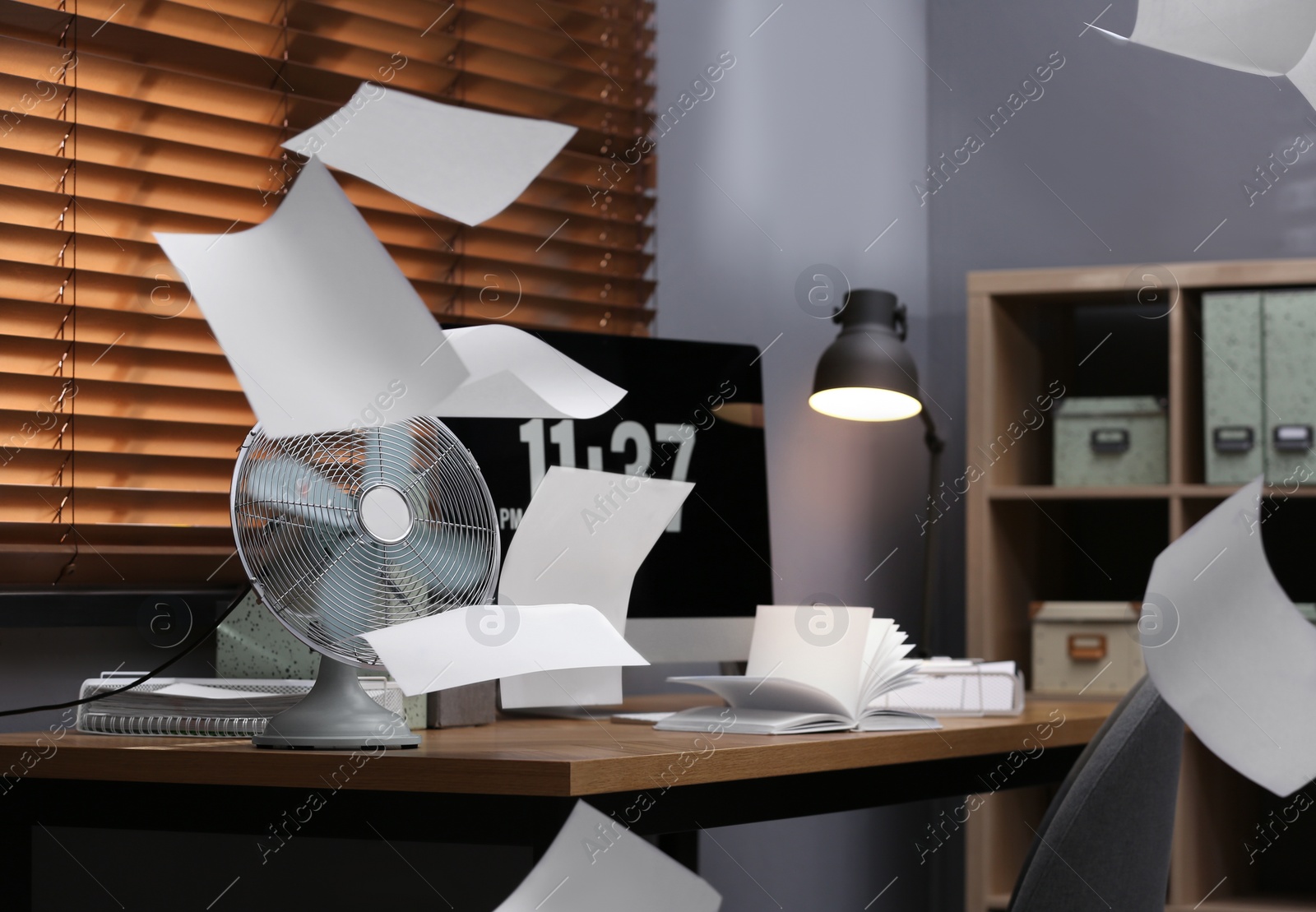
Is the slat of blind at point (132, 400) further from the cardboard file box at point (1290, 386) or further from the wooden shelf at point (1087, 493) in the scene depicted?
the cardboard file box at point (1290, 386)

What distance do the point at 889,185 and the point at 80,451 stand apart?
1.85m

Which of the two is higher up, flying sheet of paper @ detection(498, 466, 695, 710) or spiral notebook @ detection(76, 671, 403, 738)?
flying sheet of paper @ detection(498, 466, 695, 710)

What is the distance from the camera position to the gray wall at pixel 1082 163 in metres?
2.62

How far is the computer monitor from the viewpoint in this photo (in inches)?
63.4

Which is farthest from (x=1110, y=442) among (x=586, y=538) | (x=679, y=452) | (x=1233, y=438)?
(x=586, y=538)

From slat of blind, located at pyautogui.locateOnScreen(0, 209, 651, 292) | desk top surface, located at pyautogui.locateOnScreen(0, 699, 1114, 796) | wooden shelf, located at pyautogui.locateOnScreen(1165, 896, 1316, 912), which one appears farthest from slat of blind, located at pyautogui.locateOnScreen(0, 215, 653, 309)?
wooden shelf, located at pyautogui.locateOnScreen(1165, 896, 1316, 912)

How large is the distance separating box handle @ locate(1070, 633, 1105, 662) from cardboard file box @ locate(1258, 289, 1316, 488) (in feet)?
1.36

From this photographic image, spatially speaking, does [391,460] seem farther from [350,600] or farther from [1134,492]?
[1134,492]

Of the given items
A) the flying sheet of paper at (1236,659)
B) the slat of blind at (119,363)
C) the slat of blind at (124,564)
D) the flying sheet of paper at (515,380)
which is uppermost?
the slat of blind at (119,363)

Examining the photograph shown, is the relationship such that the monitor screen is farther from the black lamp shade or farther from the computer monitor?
the black lamp shade

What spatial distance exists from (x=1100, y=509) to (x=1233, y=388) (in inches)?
17.7

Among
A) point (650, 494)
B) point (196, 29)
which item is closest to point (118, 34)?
point (196, 29)

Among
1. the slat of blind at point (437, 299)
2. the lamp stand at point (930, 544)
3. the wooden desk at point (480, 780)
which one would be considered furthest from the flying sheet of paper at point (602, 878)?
the lamp stand at point (930, 544)

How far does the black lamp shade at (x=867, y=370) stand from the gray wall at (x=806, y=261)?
8.8 inches
